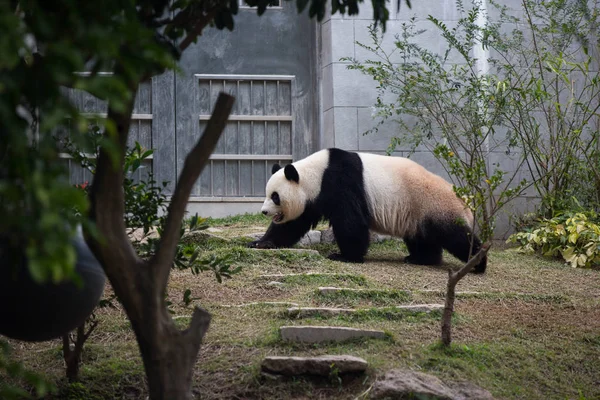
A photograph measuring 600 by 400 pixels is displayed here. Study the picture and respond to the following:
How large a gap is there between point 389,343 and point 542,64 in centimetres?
642

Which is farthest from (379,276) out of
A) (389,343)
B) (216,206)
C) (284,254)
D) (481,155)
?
(216,206)

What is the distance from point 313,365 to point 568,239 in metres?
5.27

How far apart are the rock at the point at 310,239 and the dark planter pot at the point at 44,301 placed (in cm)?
528

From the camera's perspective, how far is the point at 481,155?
934 centimetres

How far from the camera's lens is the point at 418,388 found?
4.04 meters

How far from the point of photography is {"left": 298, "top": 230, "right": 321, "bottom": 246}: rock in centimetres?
886

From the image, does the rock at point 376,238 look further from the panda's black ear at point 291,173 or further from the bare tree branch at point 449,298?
the bare tree branch at point 449,298

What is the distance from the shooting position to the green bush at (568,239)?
8406 millimetres

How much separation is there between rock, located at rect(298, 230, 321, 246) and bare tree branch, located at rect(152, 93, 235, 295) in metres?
5.75

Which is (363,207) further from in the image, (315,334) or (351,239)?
(315,334)

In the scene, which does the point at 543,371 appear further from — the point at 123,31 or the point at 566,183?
the point at 566,183

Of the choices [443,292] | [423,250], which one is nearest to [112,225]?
[443,292]

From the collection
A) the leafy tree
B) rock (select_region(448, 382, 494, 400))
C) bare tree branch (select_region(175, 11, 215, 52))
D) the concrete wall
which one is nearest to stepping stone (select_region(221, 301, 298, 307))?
rock (select_region(448, 382, 494, 400))

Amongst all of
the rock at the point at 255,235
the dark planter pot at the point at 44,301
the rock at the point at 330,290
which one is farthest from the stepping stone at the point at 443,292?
the dark planter pot at the point at 44,301
